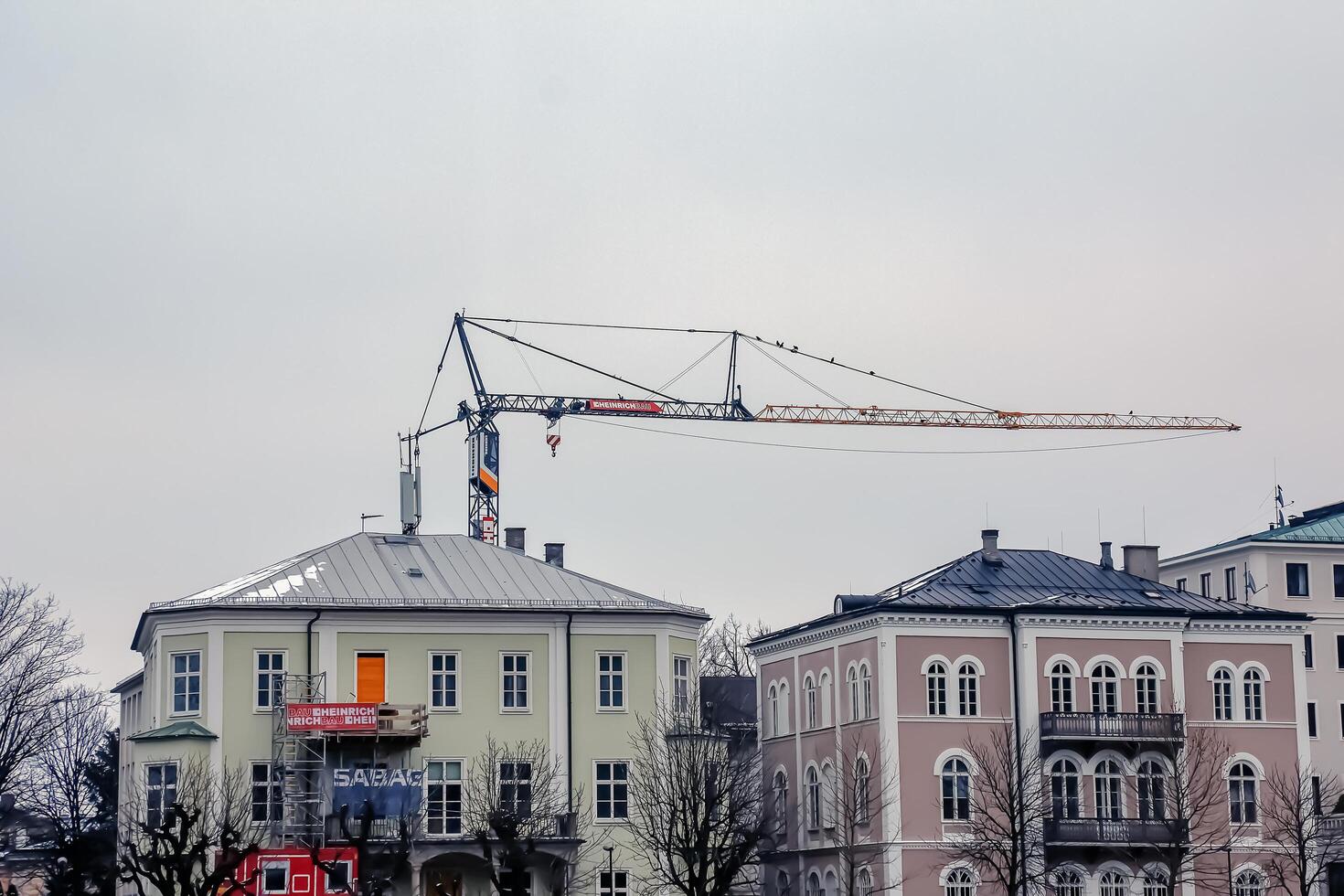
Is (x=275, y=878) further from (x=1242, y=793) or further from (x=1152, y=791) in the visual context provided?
(x=1242, y=793)

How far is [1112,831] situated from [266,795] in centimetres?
2948

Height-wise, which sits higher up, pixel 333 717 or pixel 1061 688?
pixel 1061 688

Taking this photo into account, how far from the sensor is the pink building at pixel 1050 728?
79.1 metres

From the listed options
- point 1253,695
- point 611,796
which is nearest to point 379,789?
point 611,796

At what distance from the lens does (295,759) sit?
7112cm

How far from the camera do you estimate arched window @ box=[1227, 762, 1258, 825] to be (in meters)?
82.2

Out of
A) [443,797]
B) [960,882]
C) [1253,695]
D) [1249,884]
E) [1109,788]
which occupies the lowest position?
[1249,884]

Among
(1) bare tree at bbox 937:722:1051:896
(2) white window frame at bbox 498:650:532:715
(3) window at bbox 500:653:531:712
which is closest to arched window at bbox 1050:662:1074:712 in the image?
(1) bare tree at bbox 937:722:1051:896

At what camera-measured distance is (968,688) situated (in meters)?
80.8

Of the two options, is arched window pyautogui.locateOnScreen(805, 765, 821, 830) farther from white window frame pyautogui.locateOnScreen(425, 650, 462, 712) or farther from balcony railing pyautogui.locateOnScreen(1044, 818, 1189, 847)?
white window frame pyautogui.locateOnScreen(425, 650, 462, 712)

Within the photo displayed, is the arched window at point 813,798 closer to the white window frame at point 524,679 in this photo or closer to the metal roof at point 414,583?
the metal roof at point 414,583

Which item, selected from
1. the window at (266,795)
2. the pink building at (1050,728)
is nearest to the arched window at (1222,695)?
the pink building at (1050,728)

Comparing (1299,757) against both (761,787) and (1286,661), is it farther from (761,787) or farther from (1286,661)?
(761,787)

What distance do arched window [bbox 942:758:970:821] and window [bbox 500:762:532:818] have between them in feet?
51.9
